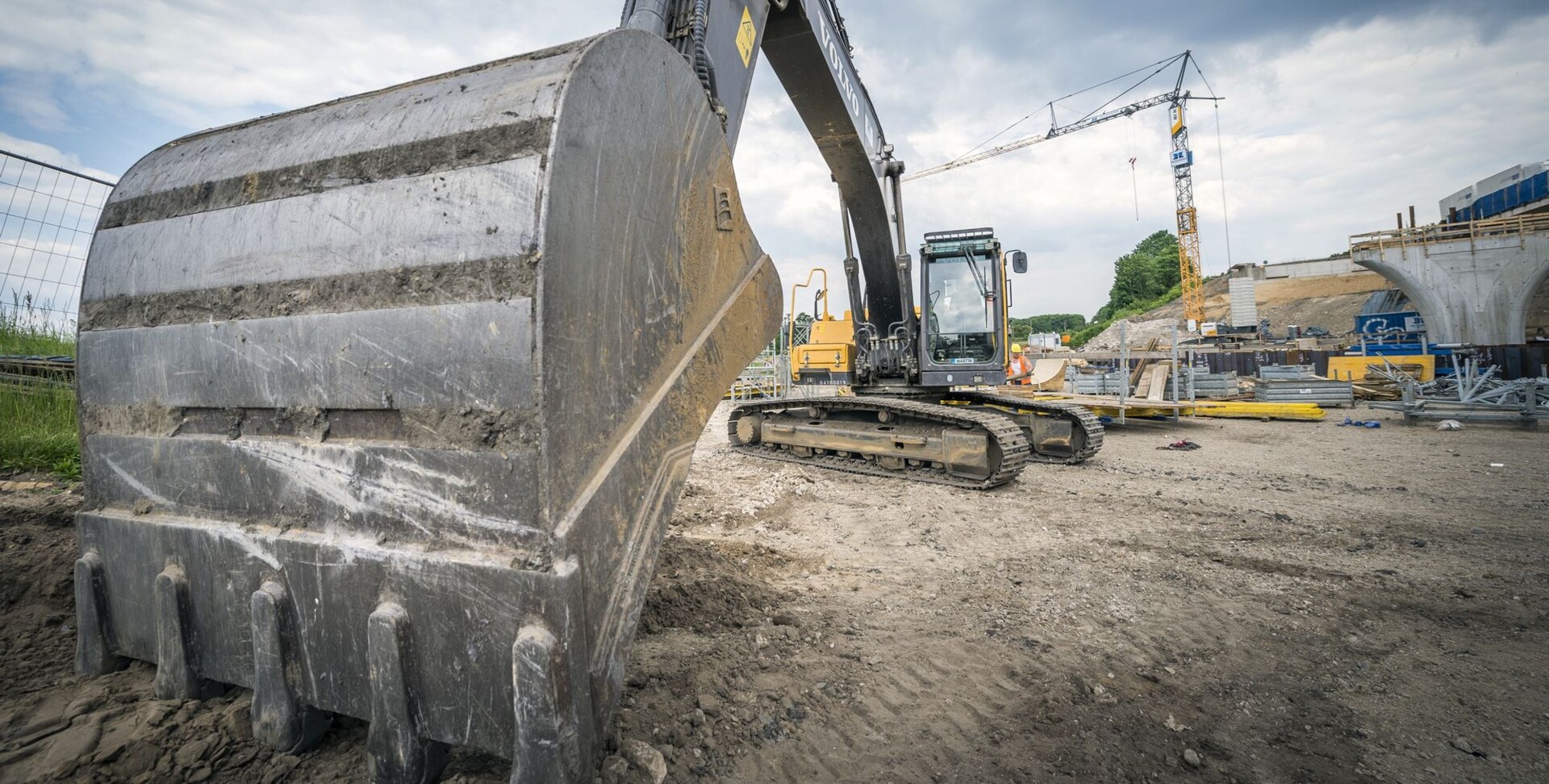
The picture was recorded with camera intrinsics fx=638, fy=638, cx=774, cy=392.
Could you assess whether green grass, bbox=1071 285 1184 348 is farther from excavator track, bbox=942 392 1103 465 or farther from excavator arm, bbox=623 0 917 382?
excavator arm, bbox=623 0 917 382

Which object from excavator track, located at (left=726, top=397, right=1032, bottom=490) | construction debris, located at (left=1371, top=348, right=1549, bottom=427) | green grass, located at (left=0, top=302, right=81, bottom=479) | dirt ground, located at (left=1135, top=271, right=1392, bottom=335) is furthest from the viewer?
dirt ground, located at (left=1135, top=271, right=1392, bottom=335)

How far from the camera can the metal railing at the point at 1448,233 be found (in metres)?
24.7

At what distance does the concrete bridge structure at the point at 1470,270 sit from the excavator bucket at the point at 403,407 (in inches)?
1389

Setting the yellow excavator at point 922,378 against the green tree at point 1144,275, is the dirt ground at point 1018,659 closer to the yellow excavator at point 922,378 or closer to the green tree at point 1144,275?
the yellow excavator at point 922,378

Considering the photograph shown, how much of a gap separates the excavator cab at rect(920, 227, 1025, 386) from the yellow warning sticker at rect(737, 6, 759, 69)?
4.76 metres

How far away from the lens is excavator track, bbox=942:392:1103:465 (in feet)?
24.7

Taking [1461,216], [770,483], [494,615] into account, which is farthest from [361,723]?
[1461,216]

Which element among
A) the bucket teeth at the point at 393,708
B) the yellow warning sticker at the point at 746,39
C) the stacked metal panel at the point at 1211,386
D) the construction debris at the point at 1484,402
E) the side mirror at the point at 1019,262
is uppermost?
the yellow warning sticker at the point at 746,39

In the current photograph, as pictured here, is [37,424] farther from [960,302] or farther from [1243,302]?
[1243,302]

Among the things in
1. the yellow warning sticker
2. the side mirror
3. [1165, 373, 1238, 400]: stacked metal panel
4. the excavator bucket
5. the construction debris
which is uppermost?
the yellow warning sticker

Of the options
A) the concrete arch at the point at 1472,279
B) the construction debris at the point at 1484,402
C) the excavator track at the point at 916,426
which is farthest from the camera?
the concrete arch at the point at 1472,279

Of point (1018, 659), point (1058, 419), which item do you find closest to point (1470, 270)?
point (1058, 419)

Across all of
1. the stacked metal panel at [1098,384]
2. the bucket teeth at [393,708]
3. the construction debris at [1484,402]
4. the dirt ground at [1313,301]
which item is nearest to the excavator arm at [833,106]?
the bucket teeth at [393,708]

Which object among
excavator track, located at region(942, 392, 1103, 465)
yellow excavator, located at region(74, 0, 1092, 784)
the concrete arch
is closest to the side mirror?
excavator track, located at region(942, 392, 1103, 465)
